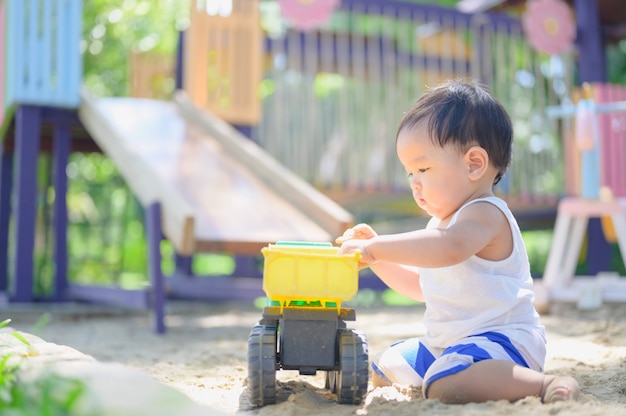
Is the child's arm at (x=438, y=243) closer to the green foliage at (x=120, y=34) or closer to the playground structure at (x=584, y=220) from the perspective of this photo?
the playground structure at (x=584, y=220)

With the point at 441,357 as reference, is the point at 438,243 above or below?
above

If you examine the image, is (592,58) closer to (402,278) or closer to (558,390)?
(402,278)

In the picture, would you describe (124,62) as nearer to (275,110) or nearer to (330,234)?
(275,110)

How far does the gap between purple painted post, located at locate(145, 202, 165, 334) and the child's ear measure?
2427 mm

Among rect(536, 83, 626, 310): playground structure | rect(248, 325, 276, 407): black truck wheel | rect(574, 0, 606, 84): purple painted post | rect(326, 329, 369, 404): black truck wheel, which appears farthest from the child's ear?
rect(574, 0, 606, 84): purple painted post

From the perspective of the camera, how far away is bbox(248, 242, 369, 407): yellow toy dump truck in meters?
1.83

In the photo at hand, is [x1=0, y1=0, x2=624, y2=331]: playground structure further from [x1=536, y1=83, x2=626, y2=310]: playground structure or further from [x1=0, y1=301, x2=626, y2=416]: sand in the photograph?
[x1=536, y1=83, x2=626, y2=310]: playground structure

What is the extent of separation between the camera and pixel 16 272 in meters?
4.97

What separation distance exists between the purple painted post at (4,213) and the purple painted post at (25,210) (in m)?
1.19

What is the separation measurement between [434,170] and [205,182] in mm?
3030

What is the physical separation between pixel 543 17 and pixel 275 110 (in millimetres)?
2921

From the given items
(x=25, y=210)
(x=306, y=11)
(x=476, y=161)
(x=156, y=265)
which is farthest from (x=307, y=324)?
(x=306, y=11)

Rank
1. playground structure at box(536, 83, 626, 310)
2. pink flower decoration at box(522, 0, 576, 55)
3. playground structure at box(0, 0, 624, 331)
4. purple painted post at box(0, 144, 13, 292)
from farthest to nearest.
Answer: pink flower decoration at box(522, 0, 576, 55) → purple painted post at box(0, 144, 13, 292) → playground structure at box(0, 0, 624, 331) → playground structure at box(536, 83, 626, 310)

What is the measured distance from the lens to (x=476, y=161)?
6.59ft
